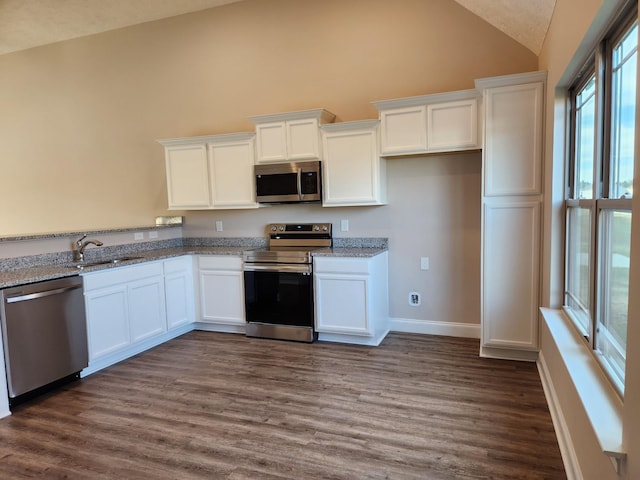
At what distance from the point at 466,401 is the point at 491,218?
1.43 m

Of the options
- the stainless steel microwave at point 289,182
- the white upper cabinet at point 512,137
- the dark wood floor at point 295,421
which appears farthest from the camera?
the stainless steel microwave at point 289,182

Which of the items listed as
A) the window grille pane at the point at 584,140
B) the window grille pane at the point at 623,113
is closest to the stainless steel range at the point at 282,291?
the window grille pane at the point at 584,140

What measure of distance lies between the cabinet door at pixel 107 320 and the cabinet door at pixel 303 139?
2.03 metres

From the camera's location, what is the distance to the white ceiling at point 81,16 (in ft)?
11.8

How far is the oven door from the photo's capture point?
13.3ft

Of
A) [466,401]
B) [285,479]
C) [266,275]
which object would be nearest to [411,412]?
[466,401]

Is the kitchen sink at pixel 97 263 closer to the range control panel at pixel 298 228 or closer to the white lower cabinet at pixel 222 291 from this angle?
the white lower cabinet at pixel 222 291

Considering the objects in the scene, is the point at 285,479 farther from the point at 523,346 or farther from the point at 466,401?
the point at 523,346

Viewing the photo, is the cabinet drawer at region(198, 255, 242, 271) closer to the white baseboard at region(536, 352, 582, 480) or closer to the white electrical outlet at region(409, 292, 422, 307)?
the white electrical outlet at region(409, 292, 422, 307)

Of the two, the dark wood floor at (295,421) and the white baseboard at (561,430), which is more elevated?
the white baseboard at (561,430)

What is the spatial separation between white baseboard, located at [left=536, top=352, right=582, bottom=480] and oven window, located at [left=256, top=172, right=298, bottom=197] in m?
2.66

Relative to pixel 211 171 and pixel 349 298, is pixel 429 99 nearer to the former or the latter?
pixel 349 298

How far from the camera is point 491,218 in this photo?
3350 millimetres

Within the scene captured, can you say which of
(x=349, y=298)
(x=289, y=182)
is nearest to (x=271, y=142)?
(x=289, y=182)
